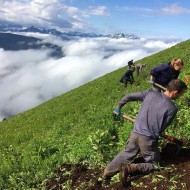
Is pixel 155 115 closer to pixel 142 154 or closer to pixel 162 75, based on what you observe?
pixel 142 154

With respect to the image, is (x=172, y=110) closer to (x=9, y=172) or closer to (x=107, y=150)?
(x=107, y=150)

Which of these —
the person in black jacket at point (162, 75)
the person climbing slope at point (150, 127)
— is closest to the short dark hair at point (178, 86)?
the person climbing slope at point (150, 127)

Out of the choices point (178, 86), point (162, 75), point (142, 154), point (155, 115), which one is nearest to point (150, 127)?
point (155, 115)

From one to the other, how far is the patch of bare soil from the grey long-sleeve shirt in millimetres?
955

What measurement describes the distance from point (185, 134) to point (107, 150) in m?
2.32

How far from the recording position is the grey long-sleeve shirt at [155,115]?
8453 millimetres

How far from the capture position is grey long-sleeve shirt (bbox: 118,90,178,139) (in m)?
8.45

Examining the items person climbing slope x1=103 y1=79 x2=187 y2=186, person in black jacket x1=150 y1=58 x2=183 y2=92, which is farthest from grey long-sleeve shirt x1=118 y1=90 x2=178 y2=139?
person in black jacket x1=150 y1=58 x2=183 y2=92

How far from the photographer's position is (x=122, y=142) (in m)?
11.3

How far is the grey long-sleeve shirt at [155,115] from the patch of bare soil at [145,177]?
0.96m

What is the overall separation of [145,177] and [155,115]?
1.51m

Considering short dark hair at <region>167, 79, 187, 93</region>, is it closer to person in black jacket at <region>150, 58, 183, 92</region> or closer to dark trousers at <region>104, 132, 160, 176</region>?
dark trousers at <region>104, 132, 160, 176</region>

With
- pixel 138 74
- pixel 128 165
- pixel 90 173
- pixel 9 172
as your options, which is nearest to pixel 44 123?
pixel 138 74

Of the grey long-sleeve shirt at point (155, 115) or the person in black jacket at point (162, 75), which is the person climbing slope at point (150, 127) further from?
the person in black jacket at point (162, 75)
